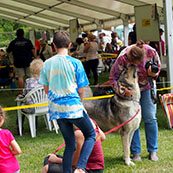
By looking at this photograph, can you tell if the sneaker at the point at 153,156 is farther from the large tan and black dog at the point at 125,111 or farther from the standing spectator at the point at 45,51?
the standing spectator at the point at 45,51

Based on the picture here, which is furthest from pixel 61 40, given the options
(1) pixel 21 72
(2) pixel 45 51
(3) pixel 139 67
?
(2) pixel 45 51

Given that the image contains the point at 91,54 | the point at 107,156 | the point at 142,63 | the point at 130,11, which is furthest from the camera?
the point at 130,11

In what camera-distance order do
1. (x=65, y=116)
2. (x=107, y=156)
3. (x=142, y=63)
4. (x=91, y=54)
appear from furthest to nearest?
1. (x=91, y=54)
2. (x=107, y=156)
3. (x=142, y=63)
4. (x=65, y=116)

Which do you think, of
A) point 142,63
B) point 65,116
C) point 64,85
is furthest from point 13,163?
point 142,63

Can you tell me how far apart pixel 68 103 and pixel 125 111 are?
1266 mm

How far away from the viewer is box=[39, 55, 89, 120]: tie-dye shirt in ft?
11.4

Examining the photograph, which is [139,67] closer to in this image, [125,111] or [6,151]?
[125,111]

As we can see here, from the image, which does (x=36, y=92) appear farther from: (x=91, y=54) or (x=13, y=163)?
(x=91, y=54)

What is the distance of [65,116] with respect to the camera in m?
3.46

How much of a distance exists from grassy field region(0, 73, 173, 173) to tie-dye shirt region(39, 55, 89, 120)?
1290 millimetres

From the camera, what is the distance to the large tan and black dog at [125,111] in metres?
4.45

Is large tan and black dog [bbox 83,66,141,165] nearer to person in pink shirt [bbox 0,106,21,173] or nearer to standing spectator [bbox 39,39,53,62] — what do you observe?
person in pink shirt [bbox 0,106,21,173]

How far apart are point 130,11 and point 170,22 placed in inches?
275

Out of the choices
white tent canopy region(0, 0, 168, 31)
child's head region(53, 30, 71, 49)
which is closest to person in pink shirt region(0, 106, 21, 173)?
child's head region(53, 30, 71, 49)
